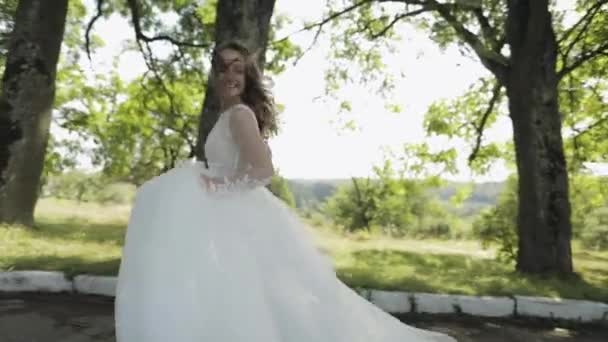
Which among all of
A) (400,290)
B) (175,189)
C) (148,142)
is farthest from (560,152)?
(148,142)

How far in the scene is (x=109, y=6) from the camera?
1438cm

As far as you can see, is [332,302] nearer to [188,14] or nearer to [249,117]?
[249,117]

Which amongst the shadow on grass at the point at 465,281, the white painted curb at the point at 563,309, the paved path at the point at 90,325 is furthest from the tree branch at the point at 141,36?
the white painted curb at the point at 563,309

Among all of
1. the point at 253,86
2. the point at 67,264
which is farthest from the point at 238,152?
the point at 67,264

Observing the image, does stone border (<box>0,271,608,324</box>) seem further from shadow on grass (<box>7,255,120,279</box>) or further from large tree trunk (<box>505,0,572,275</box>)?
large tree trunk (<box>505,0,572,275</box>)

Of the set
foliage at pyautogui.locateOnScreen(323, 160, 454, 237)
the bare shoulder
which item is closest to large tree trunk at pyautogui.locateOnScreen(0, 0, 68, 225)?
the bare shoulder

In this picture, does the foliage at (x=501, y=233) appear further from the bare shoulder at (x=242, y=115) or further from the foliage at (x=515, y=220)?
the bare shoulder at (x=242, y=115)

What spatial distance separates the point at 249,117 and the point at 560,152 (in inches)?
250

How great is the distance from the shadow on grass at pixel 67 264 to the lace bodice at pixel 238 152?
138 inches

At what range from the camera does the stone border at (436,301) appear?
5.56 meters

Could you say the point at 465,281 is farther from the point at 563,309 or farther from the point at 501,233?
the point at 501,233

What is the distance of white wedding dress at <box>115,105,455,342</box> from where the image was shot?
2.63m

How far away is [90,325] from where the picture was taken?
4523mm

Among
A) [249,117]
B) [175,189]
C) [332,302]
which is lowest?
[332,302]
